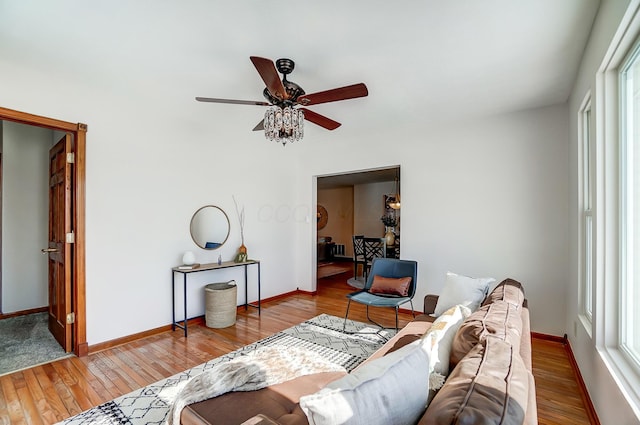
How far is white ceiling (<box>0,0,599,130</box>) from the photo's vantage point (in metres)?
1.82

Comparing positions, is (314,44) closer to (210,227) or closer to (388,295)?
(388,295)

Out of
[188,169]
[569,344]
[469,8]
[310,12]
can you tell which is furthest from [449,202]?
[188,169]

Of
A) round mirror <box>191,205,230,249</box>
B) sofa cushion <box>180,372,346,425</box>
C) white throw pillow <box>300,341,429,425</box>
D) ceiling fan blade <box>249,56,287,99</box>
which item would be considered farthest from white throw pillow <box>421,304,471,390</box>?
round mirror <box>191,205,230,249</box>

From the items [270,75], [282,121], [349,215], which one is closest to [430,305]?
[282,121]

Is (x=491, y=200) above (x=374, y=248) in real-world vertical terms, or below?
above

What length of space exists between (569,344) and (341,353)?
7.35 ft

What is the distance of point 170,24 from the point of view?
1966mm

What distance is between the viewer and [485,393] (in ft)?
2.82

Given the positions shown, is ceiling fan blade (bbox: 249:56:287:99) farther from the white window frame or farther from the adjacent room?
the white window frame

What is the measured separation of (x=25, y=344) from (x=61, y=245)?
111 cm

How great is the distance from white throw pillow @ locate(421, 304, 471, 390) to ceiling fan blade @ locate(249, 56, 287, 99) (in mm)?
1757

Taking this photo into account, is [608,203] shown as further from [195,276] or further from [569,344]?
[195,276]

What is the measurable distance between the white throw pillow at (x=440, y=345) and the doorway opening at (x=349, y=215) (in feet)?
19.6

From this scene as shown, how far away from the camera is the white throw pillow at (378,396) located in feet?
2.79
